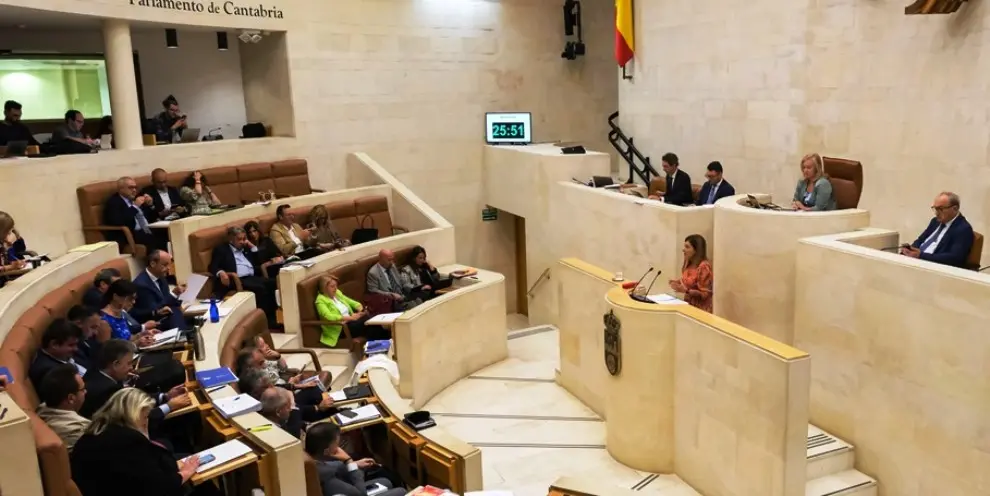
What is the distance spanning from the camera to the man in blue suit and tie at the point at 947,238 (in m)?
5.37

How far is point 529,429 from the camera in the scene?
22.2ft

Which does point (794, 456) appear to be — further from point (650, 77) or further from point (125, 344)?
point (650, 77)

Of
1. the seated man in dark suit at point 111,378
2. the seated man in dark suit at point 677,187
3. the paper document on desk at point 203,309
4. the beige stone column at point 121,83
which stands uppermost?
the beige stone column at point 121,83

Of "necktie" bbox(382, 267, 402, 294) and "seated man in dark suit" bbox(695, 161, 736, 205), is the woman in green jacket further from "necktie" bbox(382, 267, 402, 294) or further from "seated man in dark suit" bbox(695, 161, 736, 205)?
"seated man in dark suit" bbox(695, 161, 736, 205)

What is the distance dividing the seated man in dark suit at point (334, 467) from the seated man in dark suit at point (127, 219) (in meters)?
4.61

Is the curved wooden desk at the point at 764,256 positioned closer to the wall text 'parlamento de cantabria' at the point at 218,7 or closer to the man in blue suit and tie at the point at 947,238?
the man in blue suit and tie at the point at 947,238

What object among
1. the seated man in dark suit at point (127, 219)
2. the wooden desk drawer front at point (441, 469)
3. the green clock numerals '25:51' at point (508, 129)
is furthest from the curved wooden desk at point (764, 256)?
the green clock numerals '25:51' at point (508, 129)

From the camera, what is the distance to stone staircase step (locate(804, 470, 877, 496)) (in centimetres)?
548

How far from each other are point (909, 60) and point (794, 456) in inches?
173

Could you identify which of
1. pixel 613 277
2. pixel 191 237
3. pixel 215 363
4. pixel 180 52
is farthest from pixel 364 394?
pixel 180 52

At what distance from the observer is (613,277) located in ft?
22.3

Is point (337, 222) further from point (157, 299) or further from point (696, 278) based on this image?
point (696, 278)

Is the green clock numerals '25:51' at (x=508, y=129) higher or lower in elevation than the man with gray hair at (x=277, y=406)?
higher

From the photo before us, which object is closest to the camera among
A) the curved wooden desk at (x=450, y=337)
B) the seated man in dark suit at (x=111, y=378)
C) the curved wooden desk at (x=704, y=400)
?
the seated man in dark suit at (x=111, y=378)
